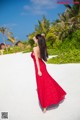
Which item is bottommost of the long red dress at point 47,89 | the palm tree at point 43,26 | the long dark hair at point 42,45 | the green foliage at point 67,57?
the long red dress at point 47,89

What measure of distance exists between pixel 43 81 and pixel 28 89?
10 cm

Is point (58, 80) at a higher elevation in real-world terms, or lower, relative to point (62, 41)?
lower

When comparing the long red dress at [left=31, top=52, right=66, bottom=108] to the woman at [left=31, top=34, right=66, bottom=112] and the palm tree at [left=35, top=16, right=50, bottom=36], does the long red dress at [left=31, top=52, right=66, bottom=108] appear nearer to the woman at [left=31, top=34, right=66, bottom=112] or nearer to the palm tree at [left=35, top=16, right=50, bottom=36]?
the woman at [left=31, top=34, right=66, bottom=112]

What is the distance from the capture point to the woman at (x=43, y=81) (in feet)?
10.2

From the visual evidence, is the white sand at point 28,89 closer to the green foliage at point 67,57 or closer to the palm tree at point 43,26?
the green foliage at point 67,57

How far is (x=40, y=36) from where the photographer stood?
3.12m

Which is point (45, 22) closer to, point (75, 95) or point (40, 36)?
point (40, 36)

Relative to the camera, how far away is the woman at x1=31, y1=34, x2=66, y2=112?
312cm

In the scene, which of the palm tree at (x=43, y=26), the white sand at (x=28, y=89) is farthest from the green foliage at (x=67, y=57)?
the palm tree at (x=43, y=26)

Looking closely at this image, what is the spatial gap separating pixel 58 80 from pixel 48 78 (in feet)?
0.18

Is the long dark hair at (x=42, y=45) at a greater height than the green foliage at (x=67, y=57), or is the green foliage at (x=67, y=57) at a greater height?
the long dark hair at (x=42, y=45)

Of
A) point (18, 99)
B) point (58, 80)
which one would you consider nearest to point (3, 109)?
point (18, 99)

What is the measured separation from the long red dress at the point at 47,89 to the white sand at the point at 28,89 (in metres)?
0.03

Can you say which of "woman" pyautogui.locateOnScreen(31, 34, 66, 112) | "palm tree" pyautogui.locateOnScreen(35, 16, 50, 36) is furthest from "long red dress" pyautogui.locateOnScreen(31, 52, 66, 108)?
"palm tree" pyautogui.locateOnScreen(35, 16, 50, 36)
